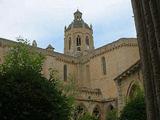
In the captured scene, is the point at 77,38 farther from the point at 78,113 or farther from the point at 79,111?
the point at 78,113

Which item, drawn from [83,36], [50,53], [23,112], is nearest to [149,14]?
[23,112]

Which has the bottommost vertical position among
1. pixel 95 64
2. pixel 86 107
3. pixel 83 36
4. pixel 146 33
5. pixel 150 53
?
pixel 150 53

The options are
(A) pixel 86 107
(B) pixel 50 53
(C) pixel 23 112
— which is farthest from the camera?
(B) pixel 50 53

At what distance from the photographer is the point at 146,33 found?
411cm

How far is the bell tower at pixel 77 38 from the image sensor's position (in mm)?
60703

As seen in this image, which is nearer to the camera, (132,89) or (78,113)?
(132,89)

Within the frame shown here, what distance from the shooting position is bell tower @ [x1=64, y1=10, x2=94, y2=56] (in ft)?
199

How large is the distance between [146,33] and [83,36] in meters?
57.3

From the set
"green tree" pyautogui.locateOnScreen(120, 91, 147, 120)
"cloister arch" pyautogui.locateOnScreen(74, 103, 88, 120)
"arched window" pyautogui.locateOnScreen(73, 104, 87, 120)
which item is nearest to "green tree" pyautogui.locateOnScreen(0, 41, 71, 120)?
"green tree" pyautogui.locateOnScreen(120, 91, 147, 120)

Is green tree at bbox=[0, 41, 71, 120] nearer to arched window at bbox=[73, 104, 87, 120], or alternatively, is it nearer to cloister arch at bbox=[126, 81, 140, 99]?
cloister arch at bbox=[126, 81, 140, 99]

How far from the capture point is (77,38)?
60.9 m

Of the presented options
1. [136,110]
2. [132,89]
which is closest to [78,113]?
[132,89]

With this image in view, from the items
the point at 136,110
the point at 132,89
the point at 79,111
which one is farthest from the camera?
the point at 79,111

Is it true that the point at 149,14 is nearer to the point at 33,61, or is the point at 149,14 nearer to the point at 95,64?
the point at 33,61
